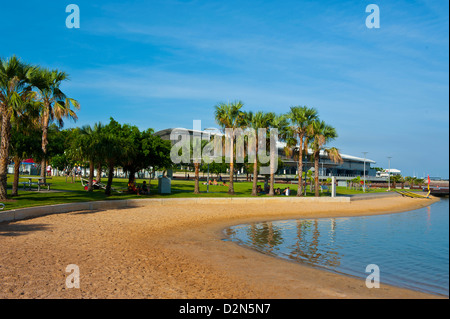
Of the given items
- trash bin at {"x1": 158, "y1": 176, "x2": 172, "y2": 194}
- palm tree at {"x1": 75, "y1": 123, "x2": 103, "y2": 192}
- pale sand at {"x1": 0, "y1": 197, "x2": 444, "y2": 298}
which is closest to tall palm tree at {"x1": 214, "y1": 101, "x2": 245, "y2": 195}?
trash bin at {"x1": 158, "y1": 176, "x2": 172, "y2": 194}

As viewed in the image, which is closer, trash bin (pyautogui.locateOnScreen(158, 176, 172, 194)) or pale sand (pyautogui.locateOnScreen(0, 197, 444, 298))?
pale sand (pyautogui.locateOnScreen(0, 197, 444, 298))

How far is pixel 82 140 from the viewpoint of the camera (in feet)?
87.1

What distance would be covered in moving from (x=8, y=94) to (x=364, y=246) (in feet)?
65.8

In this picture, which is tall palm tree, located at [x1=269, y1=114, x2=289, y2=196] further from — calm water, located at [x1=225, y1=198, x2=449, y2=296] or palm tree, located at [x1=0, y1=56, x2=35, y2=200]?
palm tree, located at [x1=0, y1=56, x2=35, y2=200]

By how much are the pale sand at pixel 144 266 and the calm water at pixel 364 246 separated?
3.50 ft

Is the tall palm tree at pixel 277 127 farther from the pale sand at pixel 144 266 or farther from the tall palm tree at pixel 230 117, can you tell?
the pale sand at pixel 144 266

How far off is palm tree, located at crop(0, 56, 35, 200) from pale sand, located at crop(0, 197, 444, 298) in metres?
5.02

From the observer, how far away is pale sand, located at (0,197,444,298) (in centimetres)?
770

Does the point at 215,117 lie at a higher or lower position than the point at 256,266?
higher

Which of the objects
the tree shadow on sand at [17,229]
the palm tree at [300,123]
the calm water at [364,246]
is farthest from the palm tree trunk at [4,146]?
the palm tree at [300,123]
